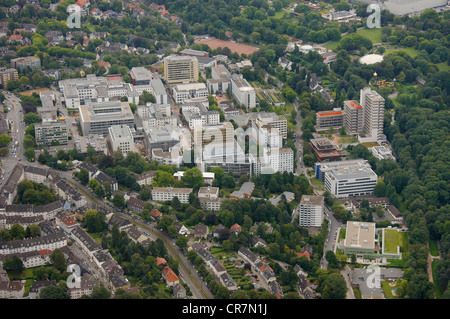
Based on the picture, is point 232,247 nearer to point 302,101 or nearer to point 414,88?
point 302,101

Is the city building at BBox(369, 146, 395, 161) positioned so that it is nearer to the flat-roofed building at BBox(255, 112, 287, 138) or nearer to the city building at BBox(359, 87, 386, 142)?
the city building at BBox(359, 87, 386, 142)

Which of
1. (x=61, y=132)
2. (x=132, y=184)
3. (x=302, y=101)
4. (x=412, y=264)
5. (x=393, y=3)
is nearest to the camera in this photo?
(x=412, y=264)

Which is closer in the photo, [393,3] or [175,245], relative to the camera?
[175,245]

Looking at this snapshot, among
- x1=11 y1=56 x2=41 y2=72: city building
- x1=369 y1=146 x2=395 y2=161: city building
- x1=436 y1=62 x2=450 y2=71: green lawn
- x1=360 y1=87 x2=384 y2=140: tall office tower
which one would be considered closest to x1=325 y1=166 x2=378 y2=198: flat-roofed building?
x1=369 y1=146 x2=395 y2=161: city building

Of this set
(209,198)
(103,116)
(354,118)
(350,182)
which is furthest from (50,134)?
(354,118)

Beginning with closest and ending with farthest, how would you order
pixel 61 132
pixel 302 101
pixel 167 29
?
pixel 61 132 → pixel 302 101 → pixel 167 29

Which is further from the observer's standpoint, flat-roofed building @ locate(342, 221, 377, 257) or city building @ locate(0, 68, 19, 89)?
city building @ locate(0, 68, 19, 89)

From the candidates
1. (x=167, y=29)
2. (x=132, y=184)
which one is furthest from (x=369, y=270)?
(x=167, y=29)

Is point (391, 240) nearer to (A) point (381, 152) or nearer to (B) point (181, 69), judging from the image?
(A) point (381, 152)
